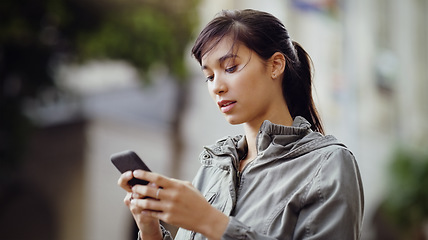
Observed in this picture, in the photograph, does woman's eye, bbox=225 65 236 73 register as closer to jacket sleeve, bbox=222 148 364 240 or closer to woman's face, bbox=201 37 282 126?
woman's face, bbox=201 37 282 126

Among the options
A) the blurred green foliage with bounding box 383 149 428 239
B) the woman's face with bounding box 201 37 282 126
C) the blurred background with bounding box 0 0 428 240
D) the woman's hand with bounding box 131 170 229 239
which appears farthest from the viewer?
the blurred green foliage with bounding box 383 149 428 239

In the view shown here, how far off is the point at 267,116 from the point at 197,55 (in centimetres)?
27

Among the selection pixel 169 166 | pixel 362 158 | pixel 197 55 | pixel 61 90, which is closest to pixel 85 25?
pixel 61 90

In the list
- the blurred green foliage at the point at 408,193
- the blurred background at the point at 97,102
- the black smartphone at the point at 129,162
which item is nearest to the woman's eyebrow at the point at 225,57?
the black smartphone at the point at 129,162

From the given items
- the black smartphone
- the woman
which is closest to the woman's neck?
the woman

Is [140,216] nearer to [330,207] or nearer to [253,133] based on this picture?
[253,133]

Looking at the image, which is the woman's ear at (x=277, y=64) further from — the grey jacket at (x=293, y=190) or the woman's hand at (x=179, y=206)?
the woman's hand at (x=179, y=206)

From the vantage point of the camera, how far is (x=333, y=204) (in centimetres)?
162

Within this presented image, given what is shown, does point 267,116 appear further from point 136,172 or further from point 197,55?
point 136,172

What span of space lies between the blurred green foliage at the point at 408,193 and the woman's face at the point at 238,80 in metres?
13.4

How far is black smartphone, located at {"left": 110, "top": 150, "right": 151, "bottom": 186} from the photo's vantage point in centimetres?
167

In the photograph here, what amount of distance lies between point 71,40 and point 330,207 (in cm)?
696

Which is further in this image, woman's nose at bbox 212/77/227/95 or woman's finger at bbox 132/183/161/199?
woman's nose at bbox 212/77/227/95

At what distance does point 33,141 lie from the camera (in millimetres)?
9180
